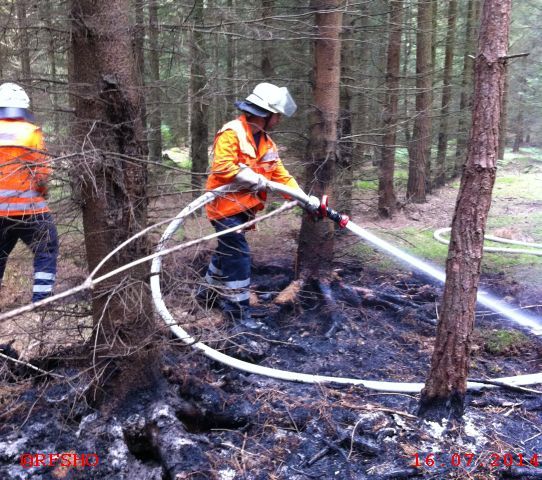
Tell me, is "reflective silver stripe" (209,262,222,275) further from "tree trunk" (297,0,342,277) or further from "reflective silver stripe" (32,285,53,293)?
"reflective silver stripe" (32,285,53,293)

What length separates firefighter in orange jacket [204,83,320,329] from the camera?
170 inches

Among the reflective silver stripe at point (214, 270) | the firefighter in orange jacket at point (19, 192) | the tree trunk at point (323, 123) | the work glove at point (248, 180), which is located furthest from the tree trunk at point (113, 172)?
the tree trunk at point (323, 123)

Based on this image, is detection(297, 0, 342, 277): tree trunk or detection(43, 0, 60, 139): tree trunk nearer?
detection(43, 0, 60, 139): tree trunk

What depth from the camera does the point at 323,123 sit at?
5566 mm

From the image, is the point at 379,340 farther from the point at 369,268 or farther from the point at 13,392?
the point at 13,392

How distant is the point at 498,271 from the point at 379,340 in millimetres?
2692

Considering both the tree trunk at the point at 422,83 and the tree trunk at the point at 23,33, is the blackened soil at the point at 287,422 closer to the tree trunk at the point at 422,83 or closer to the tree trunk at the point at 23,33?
the tree trunk at the point at 23,33

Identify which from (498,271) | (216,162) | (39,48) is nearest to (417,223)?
(498,271)

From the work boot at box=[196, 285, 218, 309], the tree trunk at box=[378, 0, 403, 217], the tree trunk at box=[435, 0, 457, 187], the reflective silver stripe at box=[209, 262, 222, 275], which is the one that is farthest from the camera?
the tree trunk at box=[435, 0, 457, 187]

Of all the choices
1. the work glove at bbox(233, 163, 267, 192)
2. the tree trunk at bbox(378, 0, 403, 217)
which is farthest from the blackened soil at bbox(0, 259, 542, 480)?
the tree trunk at bbox(378, 0, 403, 217)

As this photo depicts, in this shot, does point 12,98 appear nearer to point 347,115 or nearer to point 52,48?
point 52,48

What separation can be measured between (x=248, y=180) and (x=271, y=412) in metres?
1.92

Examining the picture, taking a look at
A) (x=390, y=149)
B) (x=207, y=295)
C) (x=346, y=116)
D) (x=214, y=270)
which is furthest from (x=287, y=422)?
(x=390, y=149)

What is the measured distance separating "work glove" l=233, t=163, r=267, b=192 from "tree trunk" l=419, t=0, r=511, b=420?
1767 millimetres
